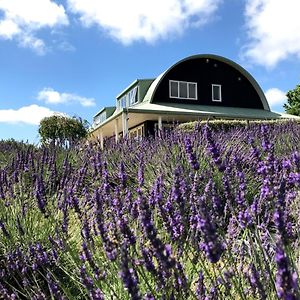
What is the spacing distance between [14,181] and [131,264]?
2.75m

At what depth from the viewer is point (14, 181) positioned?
13.7 ft

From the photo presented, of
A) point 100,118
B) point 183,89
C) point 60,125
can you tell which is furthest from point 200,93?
point 100,118

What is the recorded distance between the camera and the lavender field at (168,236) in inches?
58.3

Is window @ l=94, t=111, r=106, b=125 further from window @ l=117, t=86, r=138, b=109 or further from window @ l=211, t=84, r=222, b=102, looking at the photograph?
window @ l=211, t=84, r=222, b=102

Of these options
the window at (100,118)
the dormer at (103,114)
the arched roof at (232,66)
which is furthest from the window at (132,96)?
the window at (100,118)

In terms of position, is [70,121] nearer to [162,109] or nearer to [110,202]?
[162,109]

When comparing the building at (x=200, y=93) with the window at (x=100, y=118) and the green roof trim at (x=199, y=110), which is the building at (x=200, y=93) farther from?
the window at (x=100, y=118)

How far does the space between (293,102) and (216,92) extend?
1499cm

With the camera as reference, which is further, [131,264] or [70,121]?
[70,121]

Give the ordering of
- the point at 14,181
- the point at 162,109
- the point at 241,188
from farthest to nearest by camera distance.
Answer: the point at 162,109 < the point at 14,181 < the point at 241,188

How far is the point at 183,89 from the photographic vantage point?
24.9m

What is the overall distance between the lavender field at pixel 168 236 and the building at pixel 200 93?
1840cm

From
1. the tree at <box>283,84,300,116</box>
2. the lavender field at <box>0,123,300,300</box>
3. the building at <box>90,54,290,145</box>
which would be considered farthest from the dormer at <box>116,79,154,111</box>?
the lavender field at <box>0,123,300,300</box>

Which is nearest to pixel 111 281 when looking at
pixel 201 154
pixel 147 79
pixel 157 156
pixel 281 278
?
pixel 281 278
